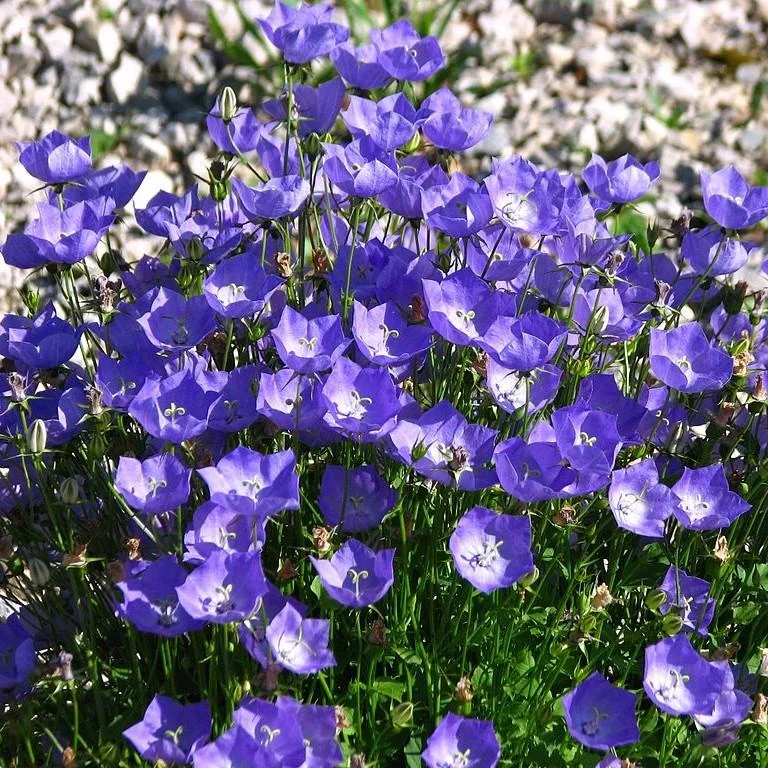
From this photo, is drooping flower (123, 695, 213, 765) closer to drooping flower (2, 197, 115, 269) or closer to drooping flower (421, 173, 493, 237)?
drooping flower (2, 197, 115, 269)

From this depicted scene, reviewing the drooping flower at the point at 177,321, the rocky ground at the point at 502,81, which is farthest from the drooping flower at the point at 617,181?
the rocky ground at the point at 502,81

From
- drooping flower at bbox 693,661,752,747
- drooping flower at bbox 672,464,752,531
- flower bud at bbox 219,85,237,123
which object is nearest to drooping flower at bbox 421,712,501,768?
drooping flower at bbox 693,661,752,747

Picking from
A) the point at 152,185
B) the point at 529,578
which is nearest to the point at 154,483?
the point at 529,578

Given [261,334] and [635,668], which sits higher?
[261,334]

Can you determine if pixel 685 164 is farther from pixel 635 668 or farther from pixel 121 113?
pixel 635 668

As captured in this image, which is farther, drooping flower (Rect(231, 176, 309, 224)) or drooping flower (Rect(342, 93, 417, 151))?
drooping flower (Rect(342, 93, 417, 151))

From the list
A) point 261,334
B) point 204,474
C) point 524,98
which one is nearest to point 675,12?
point 524,98
